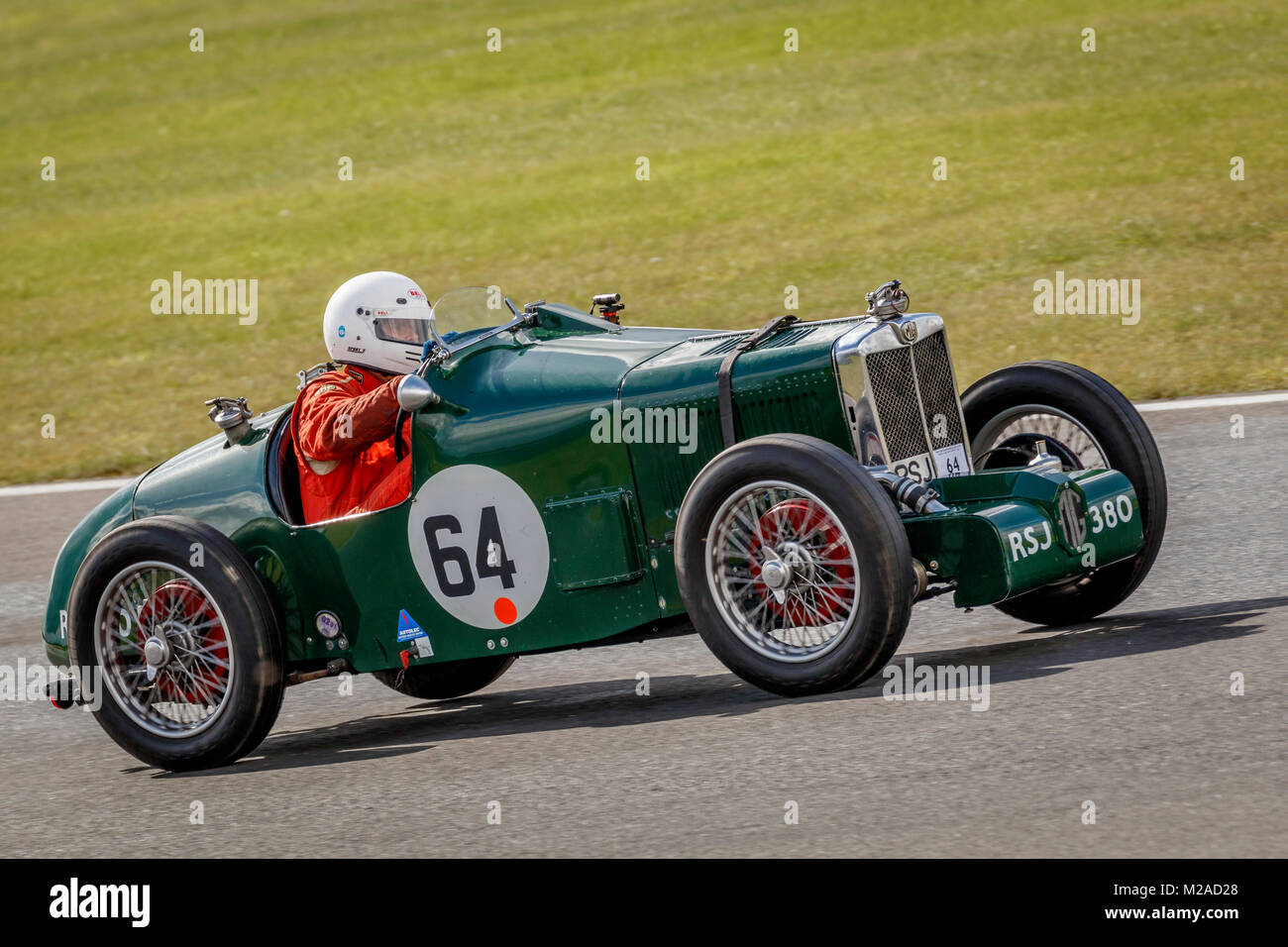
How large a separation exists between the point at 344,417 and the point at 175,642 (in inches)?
39.0

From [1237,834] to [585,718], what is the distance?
2.61 metres

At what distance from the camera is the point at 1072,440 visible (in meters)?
6.52

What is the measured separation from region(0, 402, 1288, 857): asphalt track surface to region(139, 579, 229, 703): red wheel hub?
0.30m

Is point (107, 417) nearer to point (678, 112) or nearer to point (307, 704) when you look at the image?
point (307, 704)

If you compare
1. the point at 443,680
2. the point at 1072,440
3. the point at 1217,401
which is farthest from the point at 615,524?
the point at 1217,401

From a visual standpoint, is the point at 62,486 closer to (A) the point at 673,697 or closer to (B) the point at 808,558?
(A) the point at 673,697

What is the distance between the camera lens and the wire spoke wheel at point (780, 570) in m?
5.44

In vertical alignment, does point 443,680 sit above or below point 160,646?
below

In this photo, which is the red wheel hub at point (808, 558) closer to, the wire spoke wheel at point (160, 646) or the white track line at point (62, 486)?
the wire spoke wheel at point (160, 646)

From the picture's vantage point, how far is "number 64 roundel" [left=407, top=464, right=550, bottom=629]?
235 inches

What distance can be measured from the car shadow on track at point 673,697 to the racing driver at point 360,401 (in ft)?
2.73

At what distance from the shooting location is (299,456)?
6.35 m

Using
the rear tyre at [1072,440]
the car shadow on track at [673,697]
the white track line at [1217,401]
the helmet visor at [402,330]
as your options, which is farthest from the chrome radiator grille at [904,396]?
the white track line at [1217,401]
